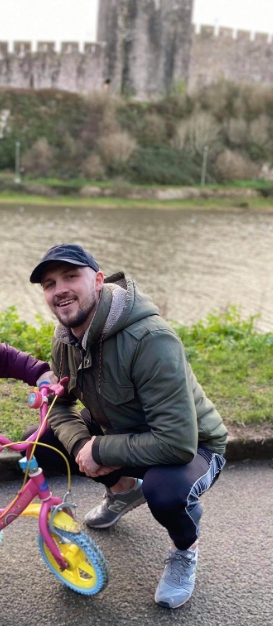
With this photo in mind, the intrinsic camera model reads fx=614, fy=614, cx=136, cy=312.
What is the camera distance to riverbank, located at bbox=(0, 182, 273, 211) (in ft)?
105

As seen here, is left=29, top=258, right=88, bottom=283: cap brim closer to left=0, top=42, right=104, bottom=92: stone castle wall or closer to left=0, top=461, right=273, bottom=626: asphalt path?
left=0, top=461, right=273, bottom=626: asphalt path

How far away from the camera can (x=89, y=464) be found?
106 inches

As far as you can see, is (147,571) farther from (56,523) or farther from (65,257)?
(65,257)

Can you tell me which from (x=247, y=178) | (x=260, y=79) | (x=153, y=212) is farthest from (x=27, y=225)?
(x=260, y=79)

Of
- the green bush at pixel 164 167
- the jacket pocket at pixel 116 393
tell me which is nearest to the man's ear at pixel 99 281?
the jacket pocket at pixel 116 393

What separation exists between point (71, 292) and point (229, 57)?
50.7m

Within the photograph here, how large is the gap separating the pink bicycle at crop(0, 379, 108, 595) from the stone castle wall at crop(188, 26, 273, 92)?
4694cm

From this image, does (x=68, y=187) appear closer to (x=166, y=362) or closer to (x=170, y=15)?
(x=170, y=15)

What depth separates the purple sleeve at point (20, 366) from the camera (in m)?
3.02

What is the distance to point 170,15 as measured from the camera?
42.2 m

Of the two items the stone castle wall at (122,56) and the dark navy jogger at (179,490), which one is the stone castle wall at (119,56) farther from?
the dark navy jogger at (179,490)

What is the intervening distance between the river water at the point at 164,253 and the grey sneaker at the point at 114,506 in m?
5.42

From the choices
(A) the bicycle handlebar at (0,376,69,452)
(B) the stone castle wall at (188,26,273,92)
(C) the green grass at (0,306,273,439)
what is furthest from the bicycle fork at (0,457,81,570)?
(B) the stone castle wall at (188,26,273,92)

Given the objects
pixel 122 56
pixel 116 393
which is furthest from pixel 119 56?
pixel 116 393
